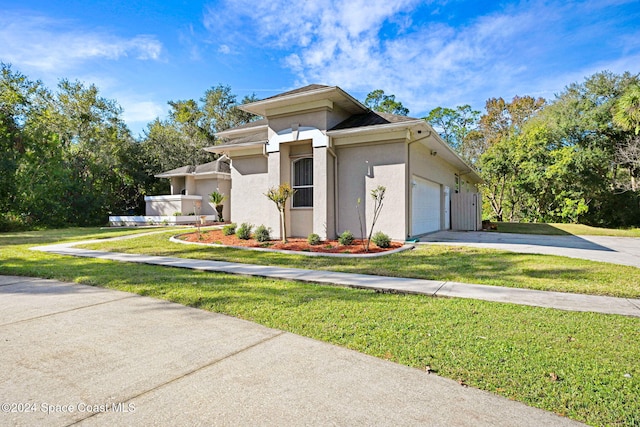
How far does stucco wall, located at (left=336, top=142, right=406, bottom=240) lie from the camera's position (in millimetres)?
11055

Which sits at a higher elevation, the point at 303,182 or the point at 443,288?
the point at 303,182

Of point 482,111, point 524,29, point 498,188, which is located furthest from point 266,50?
point 482,111

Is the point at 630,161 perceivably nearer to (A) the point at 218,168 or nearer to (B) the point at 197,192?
(A) the point at 218,168

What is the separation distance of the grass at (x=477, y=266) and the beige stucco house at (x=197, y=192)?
1305 cm

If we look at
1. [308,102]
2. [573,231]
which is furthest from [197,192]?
[573,231]

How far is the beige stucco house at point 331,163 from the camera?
11.1 m

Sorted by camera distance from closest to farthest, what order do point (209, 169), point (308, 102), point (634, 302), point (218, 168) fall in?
point (634, 302), point (308, 102), point (218, 168), point (209, 169)

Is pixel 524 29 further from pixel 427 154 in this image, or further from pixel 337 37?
pixel 337 37

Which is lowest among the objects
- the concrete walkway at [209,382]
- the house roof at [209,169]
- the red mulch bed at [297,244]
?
the concrete walkway at [209,382]

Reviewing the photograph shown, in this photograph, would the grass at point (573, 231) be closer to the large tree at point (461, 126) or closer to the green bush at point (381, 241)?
the green bush at point (381, 241)

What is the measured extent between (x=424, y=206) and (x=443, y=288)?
8.57m

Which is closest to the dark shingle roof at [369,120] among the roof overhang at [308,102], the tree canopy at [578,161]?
the roof overhang at [308,102]

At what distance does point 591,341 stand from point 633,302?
232cm

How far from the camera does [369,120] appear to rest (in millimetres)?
11617
